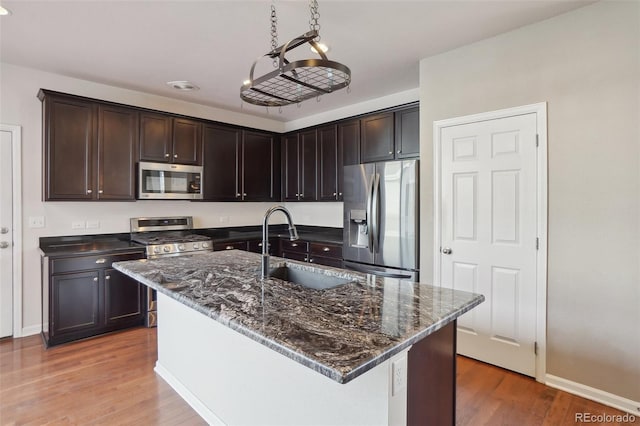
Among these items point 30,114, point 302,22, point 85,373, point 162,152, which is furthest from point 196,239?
point 302,22

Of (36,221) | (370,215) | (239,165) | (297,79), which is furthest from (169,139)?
(297,79)

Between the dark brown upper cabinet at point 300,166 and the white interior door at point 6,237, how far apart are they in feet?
10.3

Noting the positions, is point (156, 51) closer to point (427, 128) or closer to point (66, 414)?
point (427, 128)

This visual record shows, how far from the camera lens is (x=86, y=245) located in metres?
3.53

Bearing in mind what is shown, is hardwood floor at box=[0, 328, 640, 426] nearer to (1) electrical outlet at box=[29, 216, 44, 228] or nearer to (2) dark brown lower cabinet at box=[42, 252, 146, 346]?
(2) dark brown lower cabinet at box=[42, 252, 146, 346]

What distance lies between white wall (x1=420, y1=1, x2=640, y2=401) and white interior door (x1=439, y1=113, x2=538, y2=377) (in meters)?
0.14

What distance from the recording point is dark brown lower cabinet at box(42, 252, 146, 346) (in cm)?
312

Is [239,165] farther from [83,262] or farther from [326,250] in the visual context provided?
[83,262]

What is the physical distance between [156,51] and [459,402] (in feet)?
12.0

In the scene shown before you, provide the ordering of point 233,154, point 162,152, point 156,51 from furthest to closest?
point 233,154 < point 162,152 < point 156,51

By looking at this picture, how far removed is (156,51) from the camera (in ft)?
9.73

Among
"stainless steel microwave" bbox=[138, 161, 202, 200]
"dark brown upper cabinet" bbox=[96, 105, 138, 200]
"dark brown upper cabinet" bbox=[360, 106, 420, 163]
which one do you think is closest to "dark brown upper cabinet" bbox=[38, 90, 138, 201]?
"dark brown upper cabinet" bbox=[96, 105, 138, 200]

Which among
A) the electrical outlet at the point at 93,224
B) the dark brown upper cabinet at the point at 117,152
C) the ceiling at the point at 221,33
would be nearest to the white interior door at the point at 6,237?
the electrical outlet at the point at 93,224

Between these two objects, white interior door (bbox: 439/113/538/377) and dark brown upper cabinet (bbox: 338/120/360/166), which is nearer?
white interior door (bbox: 439/113/538/377)
